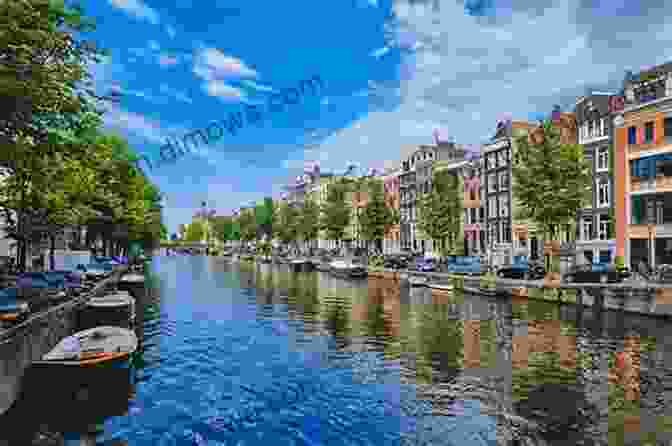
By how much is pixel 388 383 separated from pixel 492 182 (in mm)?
62829

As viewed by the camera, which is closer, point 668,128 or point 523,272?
point 668,128

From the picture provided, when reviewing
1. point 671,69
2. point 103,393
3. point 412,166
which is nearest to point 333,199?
point 412,166

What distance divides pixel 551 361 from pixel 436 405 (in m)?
9.43

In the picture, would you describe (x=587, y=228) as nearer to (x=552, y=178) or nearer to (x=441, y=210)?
(x=552, y=178)

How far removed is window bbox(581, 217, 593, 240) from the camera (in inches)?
2315

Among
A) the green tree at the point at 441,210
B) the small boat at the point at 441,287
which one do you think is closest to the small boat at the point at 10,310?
the small boat at the point at 441,287

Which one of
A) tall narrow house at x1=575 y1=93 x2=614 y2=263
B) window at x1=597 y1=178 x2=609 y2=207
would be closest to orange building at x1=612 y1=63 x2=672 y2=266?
tall narrow house at x1=575 y1=93 x2=614 y2=263

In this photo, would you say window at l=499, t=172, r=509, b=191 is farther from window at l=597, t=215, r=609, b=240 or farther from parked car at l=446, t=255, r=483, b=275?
window at l=597, t=215, r=609, b=240

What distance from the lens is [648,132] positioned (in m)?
49.4

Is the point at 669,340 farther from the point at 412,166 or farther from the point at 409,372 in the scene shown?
the point at 412,166

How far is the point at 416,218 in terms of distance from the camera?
95312mm

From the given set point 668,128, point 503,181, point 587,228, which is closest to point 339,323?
point 668,128

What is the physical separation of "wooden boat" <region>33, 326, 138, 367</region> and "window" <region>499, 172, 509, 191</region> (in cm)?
6463

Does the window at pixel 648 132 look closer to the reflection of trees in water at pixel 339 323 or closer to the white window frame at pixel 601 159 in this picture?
the white window frame at pixel 601 159
